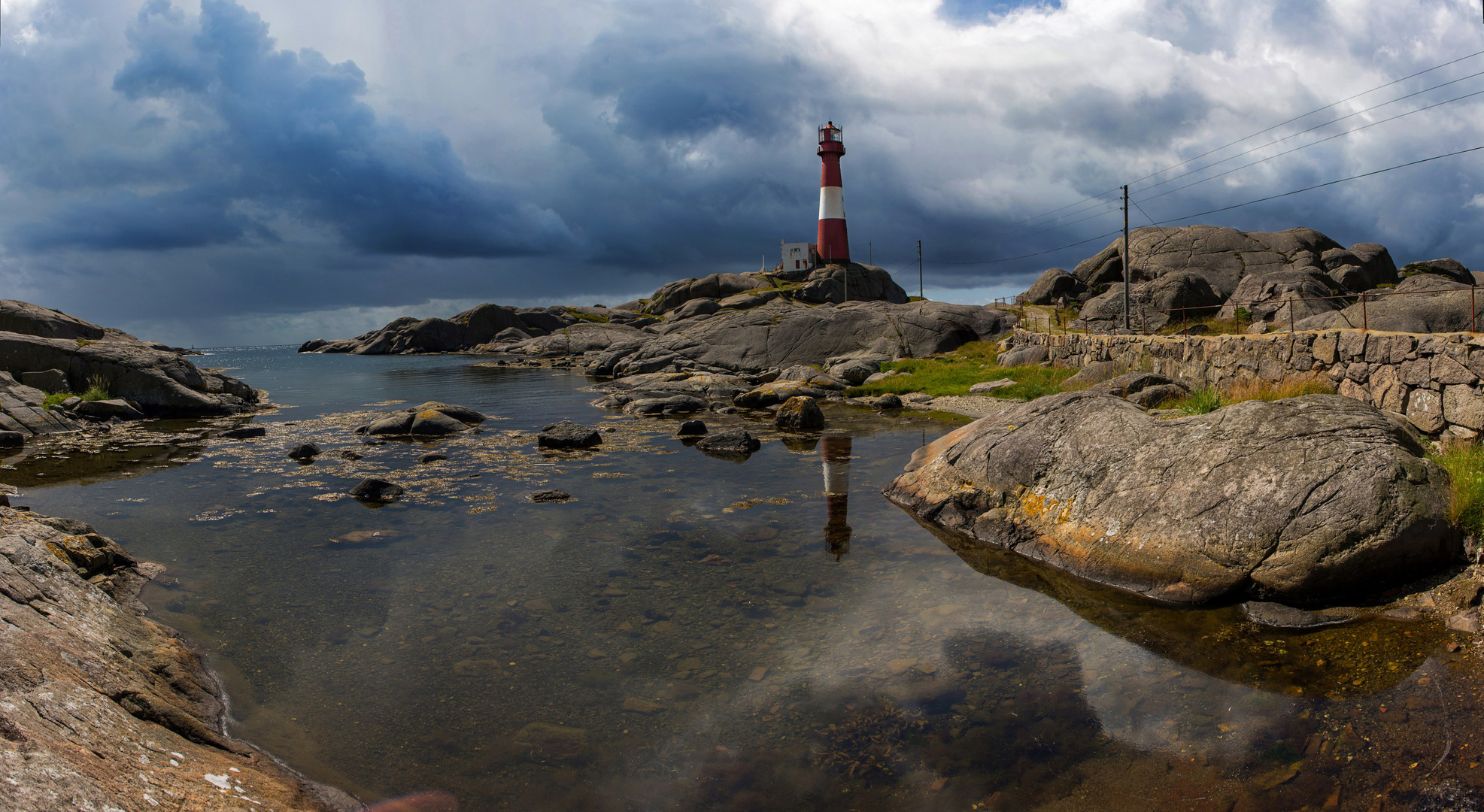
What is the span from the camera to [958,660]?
7.82 meters

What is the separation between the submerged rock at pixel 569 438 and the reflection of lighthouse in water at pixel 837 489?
262 inches

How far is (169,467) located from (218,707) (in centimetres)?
1530

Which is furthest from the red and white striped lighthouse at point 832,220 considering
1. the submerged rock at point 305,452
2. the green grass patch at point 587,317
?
the submerged rock at point 305,452

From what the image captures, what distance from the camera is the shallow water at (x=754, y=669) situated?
19.2 ft

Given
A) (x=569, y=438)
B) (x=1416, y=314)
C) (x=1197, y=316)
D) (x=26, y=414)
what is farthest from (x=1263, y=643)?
(x=1197, y=316)

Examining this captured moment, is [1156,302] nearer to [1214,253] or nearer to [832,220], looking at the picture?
[1214,253]

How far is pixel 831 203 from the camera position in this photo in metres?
95.1

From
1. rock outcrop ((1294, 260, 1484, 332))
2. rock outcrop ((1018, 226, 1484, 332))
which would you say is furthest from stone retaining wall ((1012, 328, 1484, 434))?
rock outcrop ((1018, 226, 1484, 332))

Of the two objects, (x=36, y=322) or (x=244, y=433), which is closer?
(x=244, y=433)

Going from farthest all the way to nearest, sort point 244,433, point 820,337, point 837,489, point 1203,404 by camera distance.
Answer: point 820,337, point 244,433, point 837,489, point 1203,404

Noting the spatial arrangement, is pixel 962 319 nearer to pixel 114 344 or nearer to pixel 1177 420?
pixel 1177 420

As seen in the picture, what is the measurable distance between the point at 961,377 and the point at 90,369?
116ft

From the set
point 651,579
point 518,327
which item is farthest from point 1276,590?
point 518,327

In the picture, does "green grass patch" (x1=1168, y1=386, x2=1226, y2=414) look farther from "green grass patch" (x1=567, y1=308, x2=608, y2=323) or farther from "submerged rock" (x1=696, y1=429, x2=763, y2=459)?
"green grass patch" (x1=567, y1=308, x2=608, y2=323)
